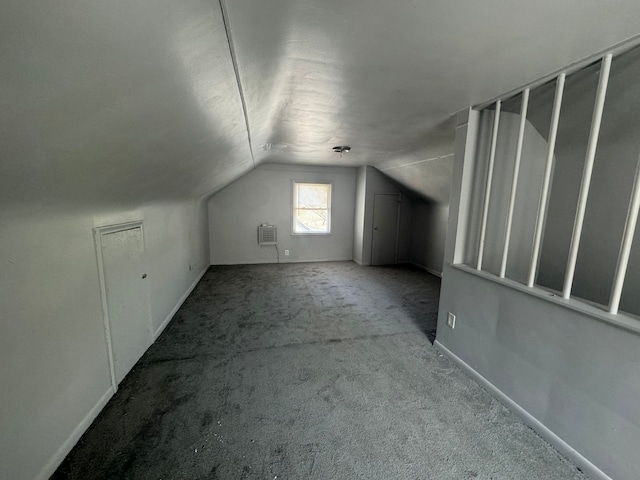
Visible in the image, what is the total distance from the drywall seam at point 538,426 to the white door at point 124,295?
2676 millimetres

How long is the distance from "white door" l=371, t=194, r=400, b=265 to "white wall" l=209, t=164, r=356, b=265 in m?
0.63

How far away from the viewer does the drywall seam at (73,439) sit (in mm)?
1307

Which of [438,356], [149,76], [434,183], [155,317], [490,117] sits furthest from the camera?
[434,183]

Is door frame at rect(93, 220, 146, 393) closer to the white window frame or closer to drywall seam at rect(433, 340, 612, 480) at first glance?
drywall seam at rect(433, 340, 612, 480)

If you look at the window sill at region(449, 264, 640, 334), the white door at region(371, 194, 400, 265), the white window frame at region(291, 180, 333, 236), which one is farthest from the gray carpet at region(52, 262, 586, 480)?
the white window frame at region(291, 180, 333, 236)

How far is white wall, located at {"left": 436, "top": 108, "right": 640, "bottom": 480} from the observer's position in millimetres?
1309

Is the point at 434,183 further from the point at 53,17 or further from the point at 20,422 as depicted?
the point at 20,422

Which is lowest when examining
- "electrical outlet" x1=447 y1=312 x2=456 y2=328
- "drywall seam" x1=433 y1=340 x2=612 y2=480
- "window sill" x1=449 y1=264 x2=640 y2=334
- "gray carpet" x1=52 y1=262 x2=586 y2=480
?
"gray carpet" x1=52 y1=262 x2=586 y2=480

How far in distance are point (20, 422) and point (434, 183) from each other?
477cm

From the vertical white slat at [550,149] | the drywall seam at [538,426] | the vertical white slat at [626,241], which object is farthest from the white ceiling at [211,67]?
the drywall seam at [538,426]

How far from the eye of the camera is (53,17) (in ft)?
1.78

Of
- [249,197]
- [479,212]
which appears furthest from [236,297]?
[479,212]

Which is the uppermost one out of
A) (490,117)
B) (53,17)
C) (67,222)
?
(490,117)

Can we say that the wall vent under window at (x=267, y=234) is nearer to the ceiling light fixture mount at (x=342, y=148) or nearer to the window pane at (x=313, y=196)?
the window pane at (x=313, y=196)
